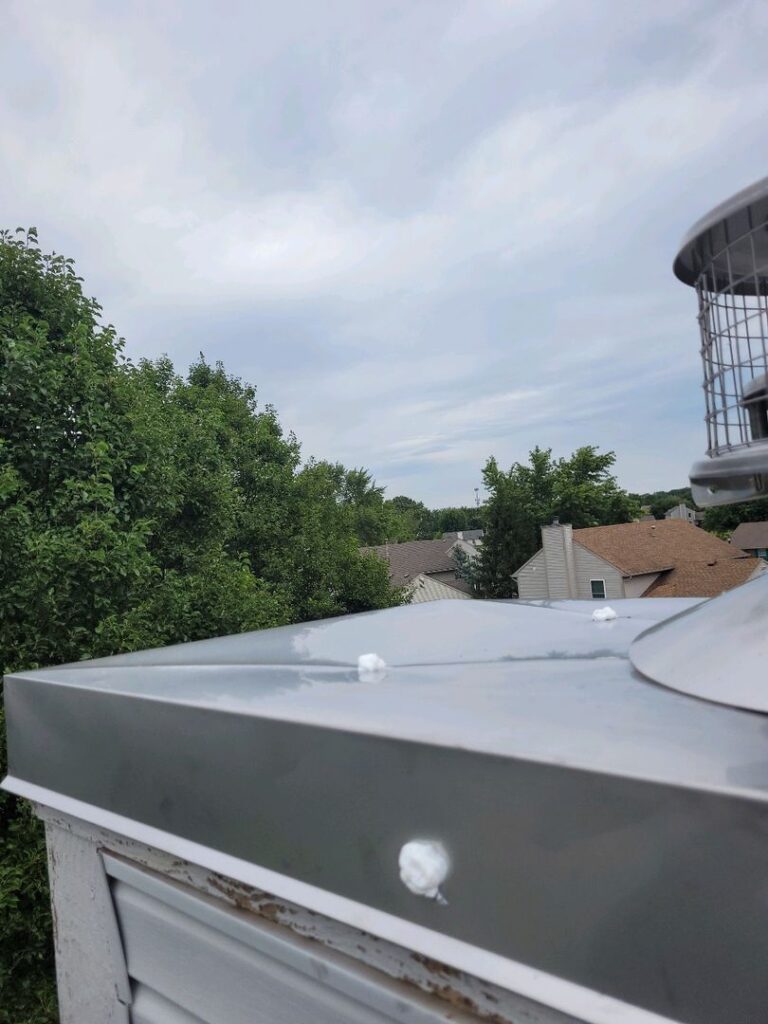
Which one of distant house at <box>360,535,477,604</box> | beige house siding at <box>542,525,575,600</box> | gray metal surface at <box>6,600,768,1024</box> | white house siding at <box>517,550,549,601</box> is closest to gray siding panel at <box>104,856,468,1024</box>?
gray metal surface at <box>6,600,768,1024</box>

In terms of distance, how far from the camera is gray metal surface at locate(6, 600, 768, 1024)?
2.21 feet

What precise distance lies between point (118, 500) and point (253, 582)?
247cm

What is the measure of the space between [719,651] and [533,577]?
111 feet

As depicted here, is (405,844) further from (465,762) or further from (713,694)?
(713,694)

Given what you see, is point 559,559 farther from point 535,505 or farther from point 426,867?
point 426,867

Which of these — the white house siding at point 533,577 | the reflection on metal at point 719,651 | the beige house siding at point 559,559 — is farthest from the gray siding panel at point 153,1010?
the white house siding at point 533,577

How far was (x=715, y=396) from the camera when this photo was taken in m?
1.41

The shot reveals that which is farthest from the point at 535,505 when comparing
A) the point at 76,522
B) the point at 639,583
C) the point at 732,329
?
the point at 732,329

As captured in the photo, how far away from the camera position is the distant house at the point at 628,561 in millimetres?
29094

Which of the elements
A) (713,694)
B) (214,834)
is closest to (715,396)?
(713,694)

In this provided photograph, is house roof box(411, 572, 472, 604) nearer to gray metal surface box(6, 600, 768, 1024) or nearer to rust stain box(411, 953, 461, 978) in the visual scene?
gray metal surface box(6, 600, 768, 1024)

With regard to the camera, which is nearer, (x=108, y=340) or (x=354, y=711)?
(x=354, y=711)

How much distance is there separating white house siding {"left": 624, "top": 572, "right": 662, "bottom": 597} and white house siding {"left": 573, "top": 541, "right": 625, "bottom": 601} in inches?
10.4

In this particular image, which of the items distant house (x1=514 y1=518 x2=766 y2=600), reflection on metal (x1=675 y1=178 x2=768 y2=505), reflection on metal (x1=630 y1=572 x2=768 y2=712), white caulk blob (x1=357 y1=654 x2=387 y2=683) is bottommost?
distant house (x1=514 y1=518 x2=766 y2=600)
